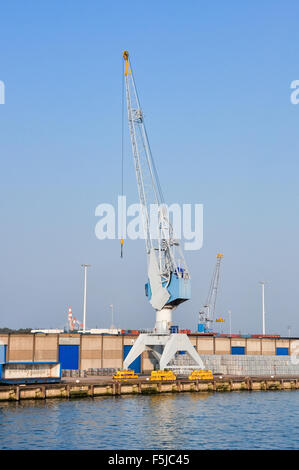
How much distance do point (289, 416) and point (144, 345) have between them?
113 feet

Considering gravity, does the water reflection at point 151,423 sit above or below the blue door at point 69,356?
below

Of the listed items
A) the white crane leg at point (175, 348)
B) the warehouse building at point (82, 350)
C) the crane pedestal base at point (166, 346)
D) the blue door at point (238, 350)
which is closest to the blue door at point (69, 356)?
the warehouse building at point (82, 350)

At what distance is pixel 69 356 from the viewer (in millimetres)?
96938

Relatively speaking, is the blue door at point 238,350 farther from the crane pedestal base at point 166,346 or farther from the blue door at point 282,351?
the crane pedestal base at point 166,346

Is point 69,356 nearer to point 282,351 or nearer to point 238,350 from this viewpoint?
point 238,350

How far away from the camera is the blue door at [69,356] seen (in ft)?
316

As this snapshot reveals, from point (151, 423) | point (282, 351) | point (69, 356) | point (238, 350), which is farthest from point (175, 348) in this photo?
point (282, 351)

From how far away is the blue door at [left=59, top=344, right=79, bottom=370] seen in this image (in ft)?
316

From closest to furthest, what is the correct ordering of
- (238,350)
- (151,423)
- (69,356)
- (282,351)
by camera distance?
(151,423) < (69,356) < (238,350) < (282,351)

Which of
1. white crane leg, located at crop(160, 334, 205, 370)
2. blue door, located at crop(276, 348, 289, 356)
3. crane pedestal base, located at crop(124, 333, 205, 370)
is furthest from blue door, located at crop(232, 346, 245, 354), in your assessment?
white crane leg, located at crop(160, 334, 205, 370)

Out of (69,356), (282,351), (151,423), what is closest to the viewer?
(151,423)

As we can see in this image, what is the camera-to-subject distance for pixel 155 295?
306ft

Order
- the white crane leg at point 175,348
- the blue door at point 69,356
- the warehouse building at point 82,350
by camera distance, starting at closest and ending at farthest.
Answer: the white crane leg at point 175,348 < the warehouse building at point 82,350 < the blue door at point 69,356
